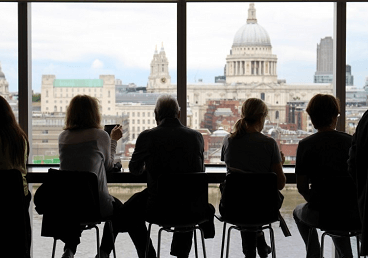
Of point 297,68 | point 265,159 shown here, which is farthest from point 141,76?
point 265,159

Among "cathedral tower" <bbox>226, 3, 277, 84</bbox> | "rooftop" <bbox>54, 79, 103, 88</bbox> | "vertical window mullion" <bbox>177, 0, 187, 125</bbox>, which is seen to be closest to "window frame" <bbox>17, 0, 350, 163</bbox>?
"vertical window mullion" <bbox>177, 0, 187, 125</bbox>

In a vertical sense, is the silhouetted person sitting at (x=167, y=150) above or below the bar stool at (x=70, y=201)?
above

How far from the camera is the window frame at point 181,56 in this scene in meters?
3.92

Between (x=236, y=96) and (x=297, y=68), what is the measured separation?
2.04 feet

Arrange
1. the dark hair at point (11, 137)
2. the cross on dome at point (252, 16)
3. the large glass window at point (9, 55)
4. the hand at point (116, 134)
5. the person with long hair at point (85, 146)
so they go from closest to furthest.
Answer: the dark hair at point (11, 137) → the person with long hair at point (85, 146) → the hand at point (116, 134) → the large glass window at point (9, 55) → the cross on dome at point (252, 16)

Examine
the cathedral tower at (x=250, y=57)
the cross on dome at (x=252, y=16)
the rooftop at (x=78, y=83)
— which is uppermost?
the cross on dome at (x=252, y=16)

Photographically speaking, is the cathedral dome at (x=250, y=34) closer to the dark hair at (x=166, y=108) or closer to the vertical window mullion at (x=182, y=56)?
the vertical window mullion at (x=182, y=56)

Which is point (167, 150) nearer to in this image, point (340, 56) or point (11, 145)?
point (11, 145)

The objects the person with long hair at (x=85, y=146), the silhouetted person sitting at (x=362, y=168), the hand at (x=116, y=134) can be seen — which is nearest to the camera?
the silhouetted person sitting at (x=362, y=168)

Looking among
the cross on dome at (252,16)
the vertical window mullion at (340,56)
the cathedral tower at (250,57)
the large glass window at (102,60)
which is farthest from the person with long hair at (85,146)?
the vertical window mullion at (340,56)

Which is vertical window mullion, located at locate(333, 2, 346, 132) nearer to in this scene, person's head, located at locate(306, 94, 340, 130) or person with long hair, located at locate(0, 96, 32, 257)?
person's head, located at locate(306, 94, 340, 130)

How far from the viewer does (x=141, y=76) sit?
4.33m

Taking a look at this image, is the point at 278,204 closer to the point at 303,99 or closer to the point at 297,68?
the point at 303,99

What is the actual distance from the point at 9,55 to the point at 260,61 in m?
2.19
